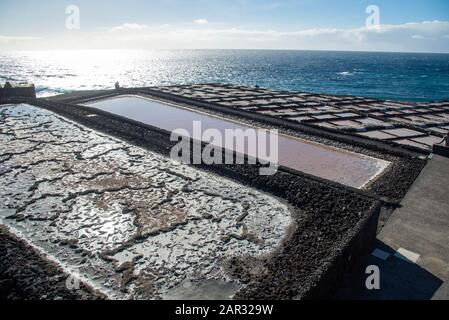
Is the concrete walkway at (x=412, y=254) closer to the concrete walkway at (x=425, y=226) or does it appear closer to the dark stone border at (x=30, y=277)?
the concrete walkway at (x=425, y=226)

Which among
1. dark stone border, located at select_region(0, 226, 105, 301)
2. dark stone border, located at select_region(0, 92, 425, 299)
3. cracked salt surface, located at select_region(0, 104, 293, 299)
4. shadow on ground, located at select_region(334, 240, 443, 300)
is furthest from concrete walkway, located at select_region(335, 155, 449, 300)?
dark stone border, located at select_region(0, 226, 105, 301)

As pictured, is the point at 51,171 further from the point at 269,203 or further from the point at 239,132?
the point at 239,132

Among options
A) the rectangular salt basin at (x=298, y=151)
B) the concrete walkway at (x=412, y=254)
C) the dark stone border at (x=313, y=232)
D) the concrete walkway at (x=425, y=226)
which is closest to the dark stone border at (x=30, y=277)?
the dark stone border at (x=313, y=232)

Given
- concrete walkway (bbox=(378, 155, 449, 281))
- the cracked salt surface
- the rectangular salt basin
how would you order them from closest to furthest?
the cracked salt surface → concrete walkway (bbox=(378, 155, 449, 281)) → the rectangular salt basin

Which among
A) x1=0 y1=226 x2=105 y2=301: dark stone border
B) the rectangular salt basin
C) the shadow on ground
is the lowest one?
the shadow on ground

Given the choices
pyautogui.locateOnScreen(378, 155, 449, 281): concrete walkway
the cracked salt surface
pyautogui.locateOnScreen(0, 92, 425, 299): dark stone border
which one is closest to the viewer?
pyautogui.locateOnScreen(0, 92, 425, 299): dark stone border

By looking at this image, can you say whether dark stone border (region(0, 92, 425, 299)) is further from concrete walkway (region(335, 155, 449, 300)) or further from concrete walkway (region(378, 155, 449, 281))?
concrete walkway (region(378, 155, 449, 281))

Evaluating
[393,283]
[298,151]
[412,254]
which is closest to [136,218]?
[393,283]
